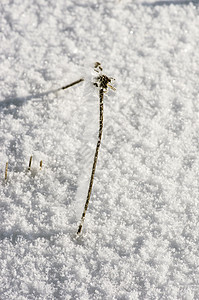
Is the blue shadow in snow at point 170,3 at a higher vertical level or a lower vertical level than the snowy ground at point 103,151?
higher

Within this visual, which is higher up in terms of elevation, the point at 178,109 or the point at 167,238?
the point at 178,109

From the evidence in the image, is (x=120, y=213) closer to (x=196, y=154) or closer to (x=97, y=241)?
(x=97, y=241)

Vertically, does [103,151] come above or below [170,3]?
below

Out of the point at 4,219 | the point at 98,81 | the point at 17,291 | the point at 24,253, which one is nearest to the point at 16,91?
the point at 98,81

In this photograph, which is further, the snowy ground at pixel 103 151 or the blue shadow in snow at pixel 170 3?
the blue shadow in snow at pixel 170 3

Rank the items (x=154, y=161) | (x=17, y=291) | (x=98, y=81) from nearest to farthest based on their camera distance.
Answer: (x=17, y=291) → (x=98, y=81) → (x=154, y=161)

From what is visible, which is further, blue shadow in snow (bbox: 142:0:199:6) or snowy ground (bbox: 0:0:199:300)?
blue shadow in snow (bbox: 142:0:199:6)

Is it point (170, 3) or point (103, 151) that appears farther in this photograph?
point (170, 3)

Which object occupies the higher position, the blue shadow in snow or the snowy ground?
the blue shadow in snow
